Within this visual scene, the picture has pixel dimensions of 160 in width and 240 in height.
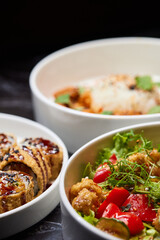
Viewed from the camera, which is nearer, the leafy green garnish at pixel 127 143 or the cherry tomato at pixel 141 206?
the cherry tomato at pixel 141 206

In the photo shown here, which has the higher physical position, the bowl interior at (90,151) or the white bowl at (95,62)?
the bowl interior at (90,151)

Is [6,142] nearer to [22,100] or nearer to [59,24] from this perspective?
[22,100]

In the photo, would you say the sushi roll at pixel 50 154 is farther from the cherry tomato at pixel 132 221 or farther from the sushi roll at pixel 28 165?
the cherry tomato at pixel 132 221

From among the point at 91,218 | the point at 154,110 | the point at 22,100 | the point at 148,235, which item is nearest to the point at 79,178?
the point at 91,218

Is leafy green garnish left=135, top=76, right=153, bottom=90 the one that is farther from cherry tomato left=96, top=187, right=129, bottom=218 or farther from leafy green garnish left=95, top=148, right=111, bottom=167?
cherry tomato left=96, top=187, right=129, bottom=218

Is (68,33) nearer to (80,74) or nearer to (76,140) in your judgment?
(80,74)

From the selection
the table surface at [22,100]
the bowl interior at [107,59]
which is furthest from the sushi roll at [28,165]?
the bowl interior at [107,59]

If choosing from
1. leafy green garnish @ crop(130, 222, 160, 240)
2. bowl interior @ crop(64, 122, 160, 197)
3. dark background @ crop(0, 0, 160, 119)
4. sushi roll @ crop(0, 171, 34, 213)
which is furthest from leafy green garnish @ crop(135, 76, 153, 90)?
leafy green garnish @ crop(130, 222, 160, 240)

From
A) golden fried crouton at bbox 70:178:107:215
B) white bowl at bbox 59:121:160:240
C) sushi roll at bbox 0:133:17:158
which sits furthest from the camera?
sushi roll at bbox 0:133:17:158
